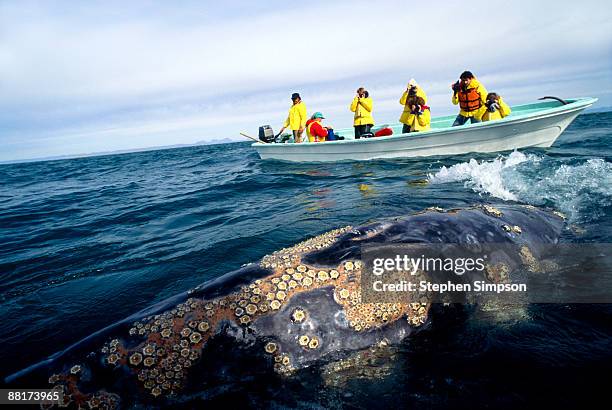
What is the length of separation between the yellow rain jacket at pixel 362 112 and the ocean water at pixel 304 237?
10.5ft

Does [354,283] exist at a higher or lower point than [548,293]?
higher

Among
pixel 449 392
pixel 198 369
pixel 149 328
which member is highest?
pixel 149 328

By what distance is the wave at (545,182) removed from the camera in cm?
628

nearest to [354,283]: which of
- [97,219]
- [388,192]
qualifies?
[388,192]

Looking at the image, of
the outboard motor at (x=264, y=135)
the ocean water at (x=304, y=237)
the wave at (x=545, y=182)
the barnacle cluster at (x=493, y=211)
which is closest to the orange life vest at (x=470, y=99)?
the ocean water at (x=304, y=237)

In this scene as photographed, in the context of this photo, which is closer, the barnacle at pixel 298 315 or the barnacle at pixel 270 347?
the barnacle at pixel 270 347

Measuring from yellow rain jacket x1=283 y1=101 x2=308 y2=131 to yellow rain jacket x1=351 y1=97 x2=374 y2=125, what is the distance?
283 cm

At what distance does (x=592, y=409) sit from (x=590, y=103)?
15.0m

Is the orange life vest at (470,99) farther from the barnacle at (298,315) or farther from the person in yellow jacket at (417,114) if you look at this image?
the barnacle at (298,315)

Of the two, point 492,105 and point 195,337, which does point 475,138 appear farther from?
point 195,337

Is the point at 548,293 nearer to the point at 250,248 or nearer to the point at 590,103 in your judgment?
the point at 250,248

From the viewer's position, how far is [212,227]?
7.80 metres

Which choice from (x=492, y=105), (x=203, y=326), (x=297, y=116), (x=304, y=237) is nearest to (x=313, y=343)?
(x=203, y=326)

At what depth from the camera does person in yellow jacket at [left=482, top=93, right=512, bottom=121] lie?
1389 cm
